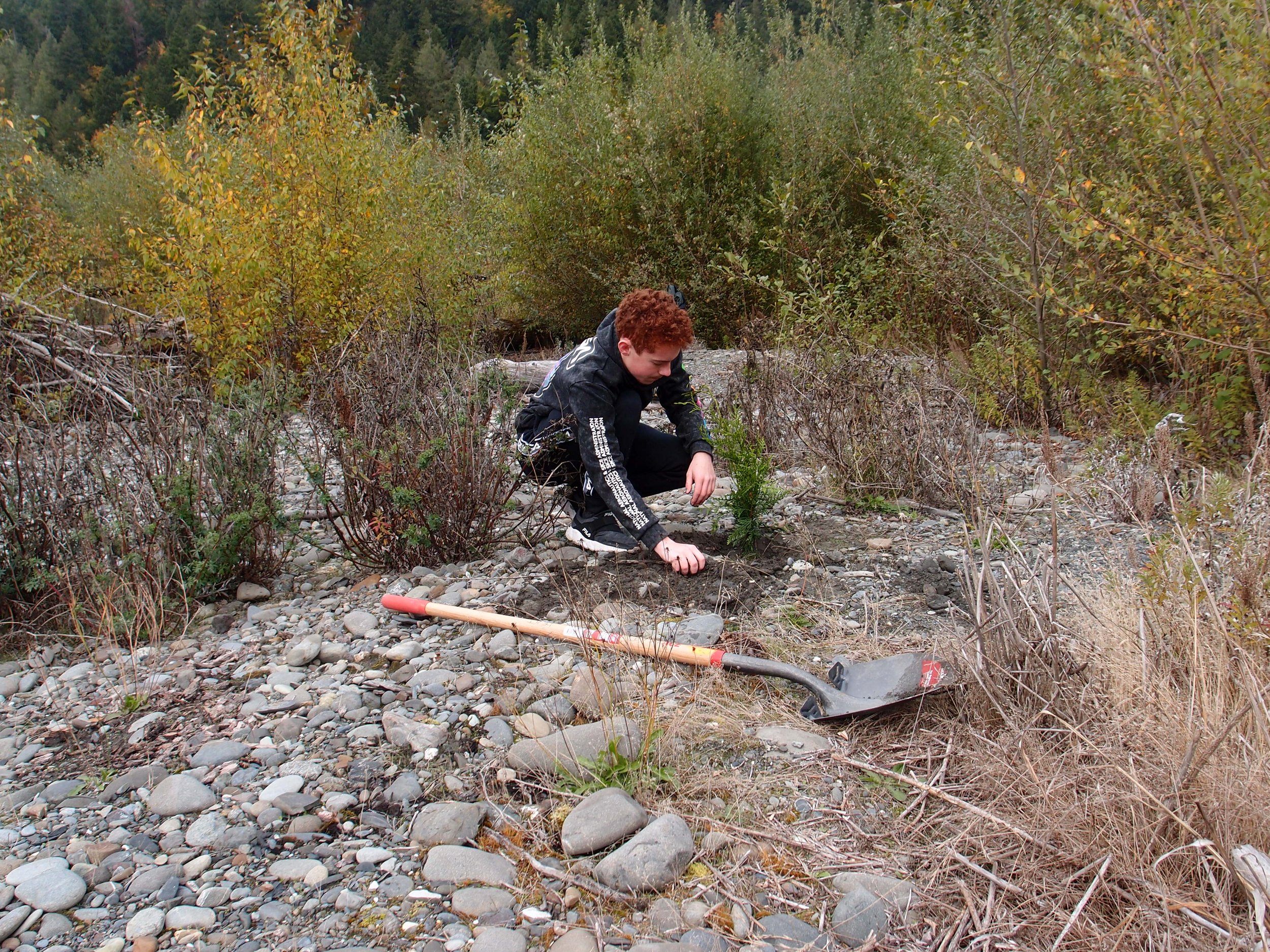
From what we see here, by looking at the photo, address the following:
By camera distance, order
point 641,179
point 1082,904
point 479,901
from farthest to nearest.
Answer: point 641,179 → point 479,901 → point 1082,904

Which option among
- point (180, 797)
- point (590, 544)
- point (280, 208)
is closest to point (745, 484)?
point (590, 544)

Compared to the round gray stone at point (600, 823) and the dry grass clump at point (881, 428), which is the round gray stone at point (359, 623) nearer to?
the round gray stone at point (600, 823)

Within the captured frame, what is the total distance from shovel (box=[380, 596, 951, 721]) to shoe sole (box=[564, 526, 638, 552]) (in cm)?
74

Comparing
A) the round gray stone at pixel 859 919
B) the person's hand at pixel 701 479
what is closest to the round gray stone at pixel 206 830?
the round gray stone at pixel 859 919

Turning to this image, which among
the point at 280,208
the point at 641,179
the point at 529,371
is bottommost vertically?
the point at 529,371

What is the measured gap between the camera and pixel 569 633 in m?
2.87

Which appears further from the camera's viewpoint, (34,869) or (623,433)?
(623,433)

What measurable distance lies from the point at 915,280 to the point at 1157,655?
5669 mm

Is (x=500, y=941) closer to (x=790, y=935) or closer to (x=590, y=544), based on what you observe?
(x=790, y=935)

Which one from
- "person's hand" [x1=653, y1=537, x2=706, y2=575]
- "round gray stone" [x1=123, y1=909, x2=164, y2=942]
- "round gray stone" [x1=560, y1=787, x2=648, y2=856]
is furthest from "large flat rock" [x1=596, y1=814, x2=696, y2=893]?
"person's hand" [x1=653, y1=537, x2=706, y2=575]

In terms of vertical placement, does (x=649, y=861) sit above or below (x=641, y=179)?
below

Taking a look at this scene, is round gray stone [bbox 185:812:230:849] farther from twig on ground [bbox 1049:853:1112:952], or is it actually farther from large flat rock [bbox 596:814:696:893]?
twig on ground [bbox 1049:853:1112:952]

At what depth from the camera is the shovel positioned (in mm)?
2398

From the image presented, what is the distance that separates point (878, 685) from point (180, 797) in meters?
1.82
